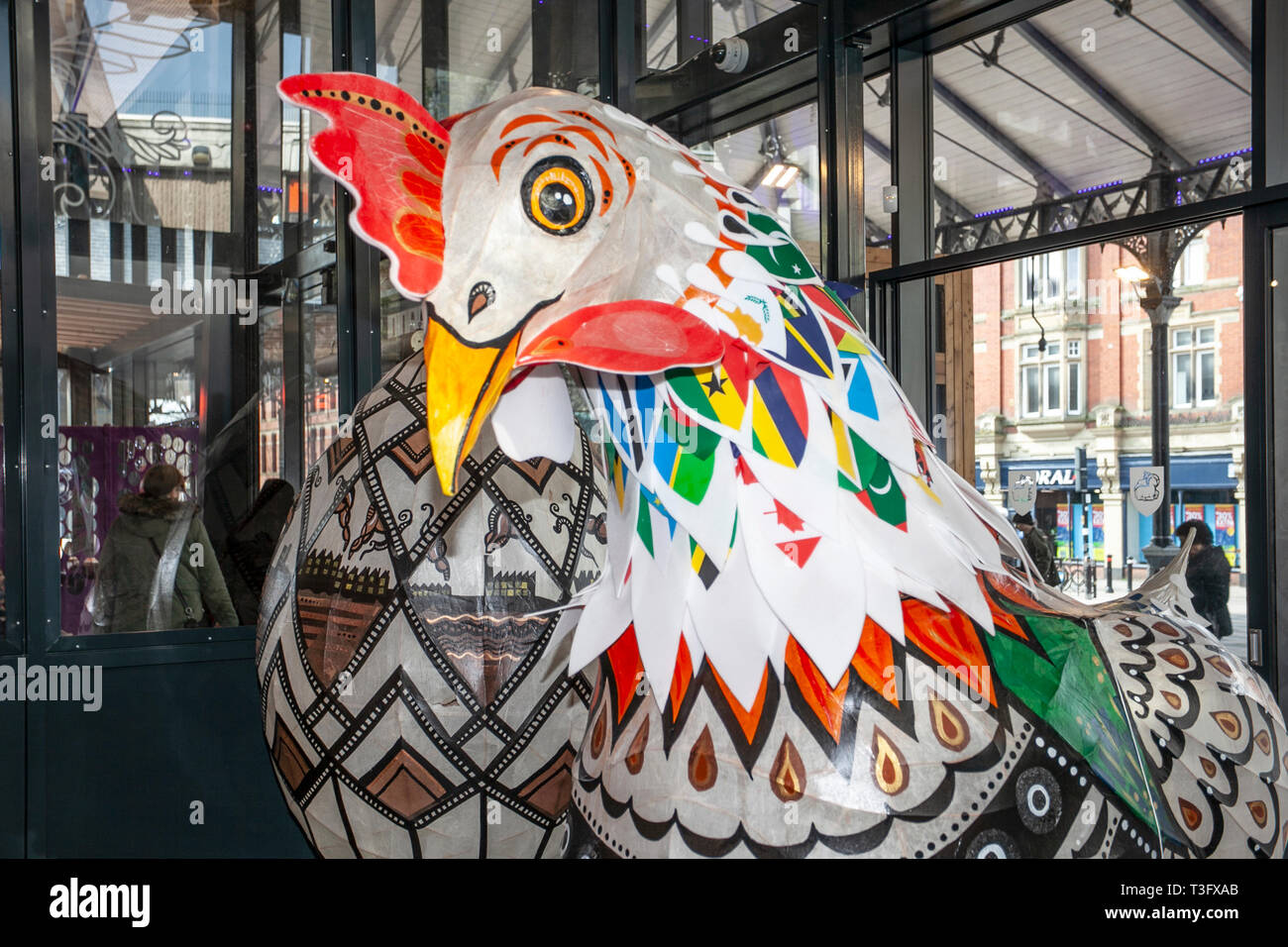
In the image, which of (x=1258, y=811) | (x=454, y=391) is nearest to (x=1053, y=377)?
(x=1258, y=811)

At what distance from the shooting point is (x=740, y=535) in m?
0.91

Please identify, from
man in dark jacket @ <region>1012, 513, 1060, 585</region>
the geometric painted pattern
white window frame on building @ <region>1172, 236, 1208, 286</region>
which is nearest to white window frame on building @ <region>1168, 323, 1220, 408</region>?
white window frame on building @ <region>1172, 236, 1208, 286</region>

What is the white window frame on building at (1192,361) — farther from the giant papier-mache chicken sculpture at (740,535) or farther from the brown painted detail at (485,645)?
the brown painted detail at (485,645)

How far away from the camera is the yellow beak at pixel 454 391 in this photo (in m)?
0.80

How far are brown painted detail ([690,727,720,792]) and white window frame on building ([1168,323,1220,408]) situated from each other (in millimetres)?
2592

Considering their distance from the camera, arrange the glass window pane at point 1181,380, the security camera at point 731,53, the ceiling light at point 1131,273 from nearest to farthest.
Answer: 1. the glass window pane at point 1181,380
2. the ceiling light at point 1131,273
3. the security camera at point 731,53

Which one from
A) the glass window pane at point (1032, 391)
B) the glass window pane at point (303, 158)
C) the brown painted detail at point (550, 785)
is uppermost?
the glass window pane at point (303, 158)

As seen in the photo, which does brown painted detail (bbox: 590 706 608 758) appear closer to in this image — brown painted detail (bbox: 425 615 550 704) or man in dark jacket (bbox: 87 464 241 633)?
brown painted detail (bbox: 425 615 550 704)

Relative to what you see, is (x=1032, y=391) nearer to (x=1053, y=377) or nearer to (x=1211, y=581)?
(x=1053, y=377)

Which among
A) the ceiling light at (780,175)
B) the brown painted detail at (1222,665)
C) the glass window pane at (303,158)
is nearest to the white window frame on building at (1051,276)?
the ceiling light at (780,175)

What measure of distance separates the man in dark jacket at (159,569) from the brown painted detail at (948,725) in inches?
97.5

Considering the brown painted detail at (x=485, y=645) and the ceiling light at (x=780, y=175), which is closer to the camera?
the brown painted detail at (x=485, y=645)
